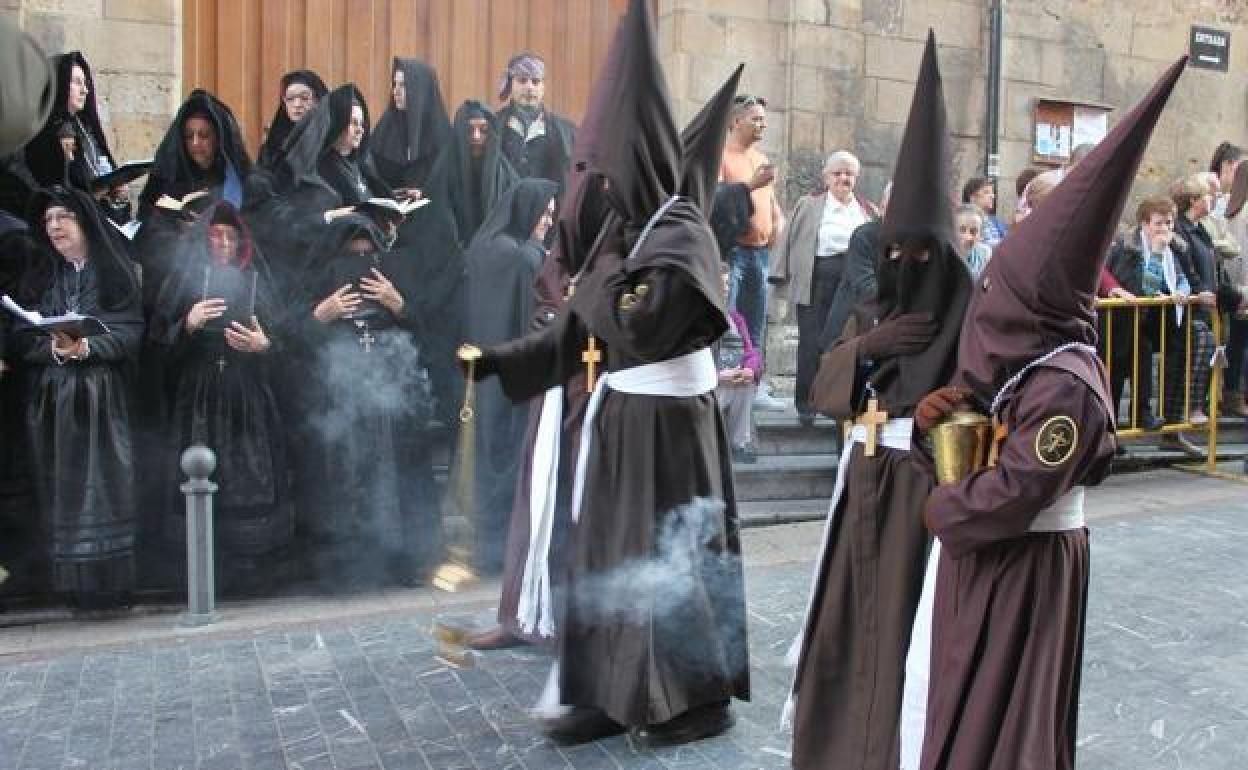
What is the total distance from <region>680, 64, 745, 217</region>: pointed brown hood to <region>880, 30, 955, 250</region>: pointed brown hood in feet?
2.80

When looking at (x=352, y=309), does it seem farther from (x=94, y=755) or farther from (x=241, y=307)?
(x=94, y=755)

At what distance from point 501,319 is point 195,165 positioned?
Answer: 1.91 m

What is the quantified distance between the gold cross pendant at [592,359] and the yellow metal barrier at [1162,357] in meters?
5.63

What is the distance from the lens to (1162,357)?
372 inches

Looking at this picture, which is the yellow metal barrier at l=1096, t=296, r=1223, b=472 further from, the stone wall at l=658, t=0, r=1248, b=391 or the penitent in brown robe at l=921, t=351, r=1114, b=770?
the penitent in brown robe at l=921, t=351, r=1114, b=770

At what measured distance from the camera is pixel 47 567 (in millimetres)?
5977

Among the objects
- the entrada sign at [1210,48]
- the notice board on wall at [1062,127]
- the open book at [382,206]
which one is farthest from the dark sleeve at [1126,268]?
the open book at [382,206]

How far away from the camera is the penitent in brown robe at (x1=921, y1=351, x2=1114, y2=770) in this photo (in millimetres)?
3070

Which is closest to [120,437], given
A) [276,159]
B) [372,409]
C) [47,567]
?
[47,567]

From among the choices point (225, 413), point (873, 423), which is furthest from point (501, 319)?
point (873, 423)

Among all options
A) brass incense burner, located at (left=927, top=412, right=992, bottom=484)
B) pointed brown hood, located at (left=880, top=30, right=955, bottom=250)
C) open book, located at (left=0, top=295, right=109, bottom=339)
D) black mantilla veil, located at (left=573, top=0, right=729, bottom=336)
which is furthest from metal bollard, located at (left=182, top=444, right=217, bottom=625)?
brass incense burner, located at (left=927, top=412, right=992, bottom=484)

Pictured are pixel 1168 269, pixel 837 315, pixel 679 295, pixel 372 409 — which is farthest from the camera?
pixel 1168 269

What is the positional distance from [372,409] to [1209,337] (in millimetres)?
6748

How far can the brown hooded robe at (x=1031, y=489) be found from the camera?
3.06 m
